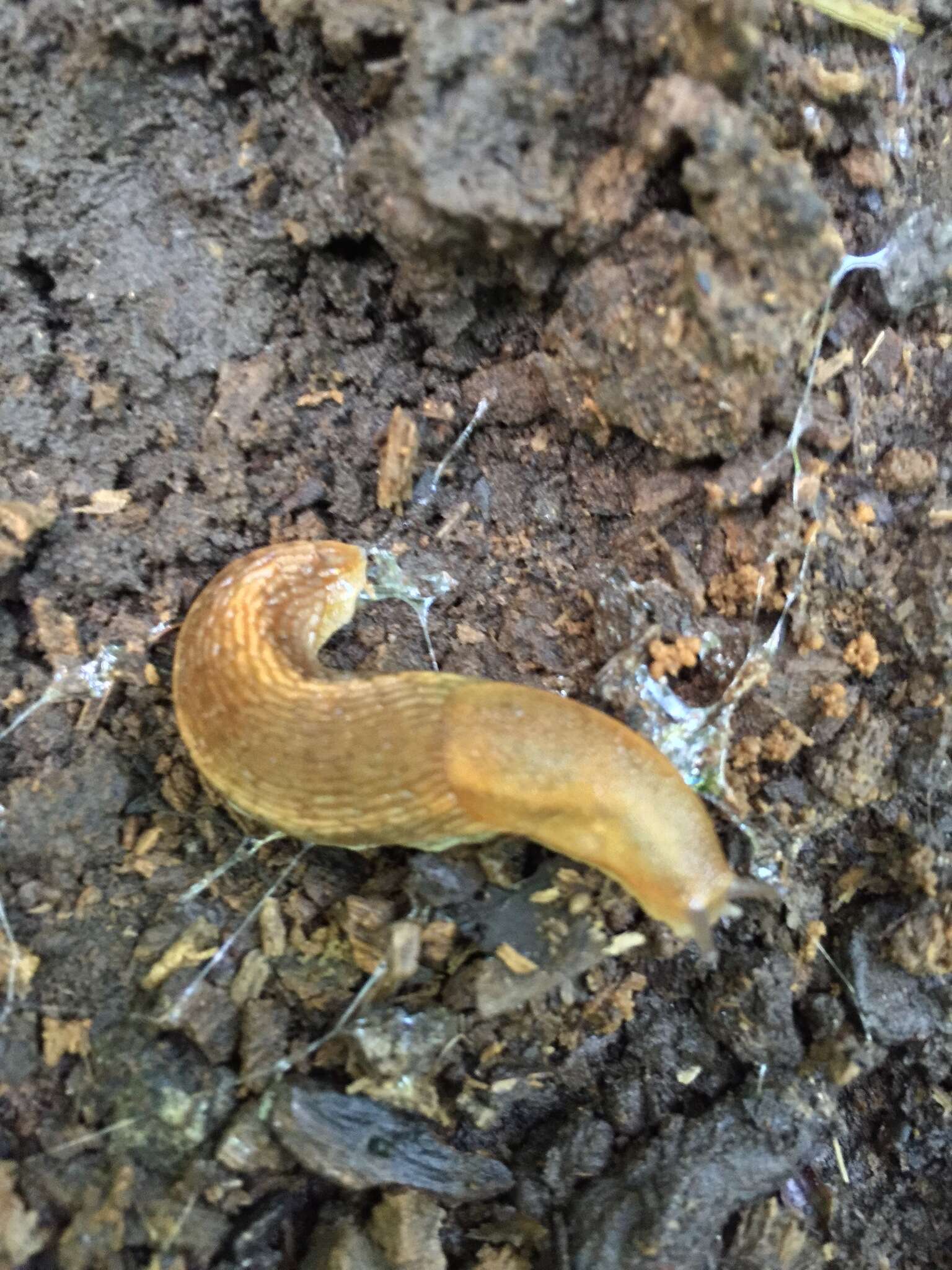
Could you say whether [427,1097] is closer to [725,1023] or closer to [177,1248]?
[177,1248]

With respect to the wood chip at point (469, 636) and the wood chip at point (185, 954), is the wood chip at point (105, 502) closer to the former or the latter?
the wood chip at point (469, 636)

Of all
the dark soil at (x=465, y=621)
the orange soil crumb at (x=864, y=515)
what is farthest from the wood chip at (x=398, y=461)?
the orange soil crumb at (x=864, y=515)

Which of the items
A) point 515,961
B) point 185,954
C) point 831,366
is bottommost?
point 185,954

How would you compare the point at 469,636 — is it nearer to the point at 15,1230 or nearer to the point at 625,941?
the point at 625,941

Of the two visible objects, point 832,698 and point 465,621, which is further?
point 465,621

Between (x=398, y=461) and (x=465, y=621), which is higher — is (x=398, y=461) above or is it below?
above

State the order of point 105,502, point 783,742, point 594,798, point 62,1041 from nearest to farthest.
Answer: point 594,798 < point 62,1041 < point 783,742 < point 105,502

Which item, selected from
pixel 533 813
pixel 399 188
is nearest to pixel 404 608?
pixel 533 813

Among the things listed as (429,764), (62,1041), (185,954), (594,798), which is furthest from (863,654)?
(62,1041)
